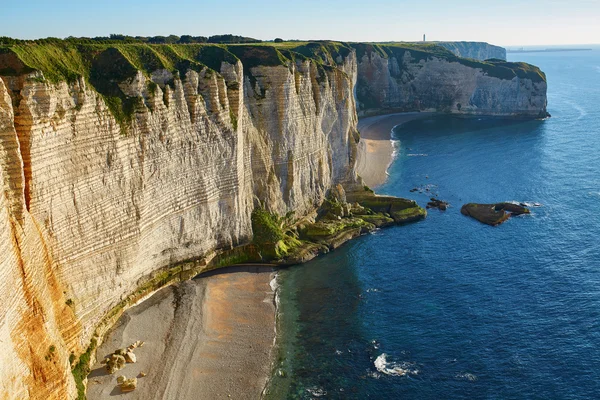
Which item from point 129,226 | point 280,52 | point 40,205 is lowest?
point 129,226

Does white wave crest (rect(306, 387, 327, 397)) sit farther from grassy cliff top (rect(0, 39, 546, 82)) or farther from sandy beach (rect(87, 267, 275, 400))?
grassy cliff top (rect(0, 39, 546, 82))

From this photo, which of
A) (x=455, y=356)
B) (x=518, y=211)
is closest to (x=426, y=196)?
(x=518, y=211)

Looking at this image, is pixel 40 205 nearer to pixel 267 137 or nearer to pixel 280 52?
pixel 267 137

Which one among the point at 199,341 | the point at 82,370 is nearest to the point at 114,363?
the point at 82,370

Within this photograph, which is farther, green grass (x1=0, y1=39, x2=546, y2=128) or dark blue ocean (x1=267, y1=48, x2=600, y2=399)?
dark blue ocean (x1=267, y1=48, x2=600, y2=399)

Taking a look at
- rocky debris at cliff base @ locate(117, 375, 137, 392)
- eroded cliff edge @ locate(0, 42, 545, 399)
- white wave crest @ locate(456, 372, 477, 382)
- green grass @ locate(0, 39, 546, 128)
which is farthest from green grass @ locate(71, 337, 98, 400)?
white wave crest @ locate(456, 372, 477, 382)
